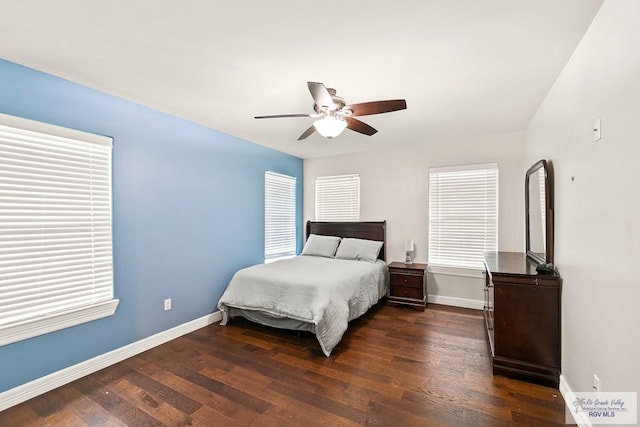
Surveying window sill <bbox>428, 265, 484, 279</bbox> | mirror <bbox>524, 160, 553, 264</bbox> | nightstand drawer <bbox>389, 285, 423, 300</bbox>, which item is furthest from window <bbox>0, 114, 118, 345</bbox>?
window sill <bbox>428, 265, 484, 279</bbox>

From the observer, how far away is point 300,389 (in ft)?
7.47

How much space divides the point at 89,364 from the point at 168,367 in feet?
2.11

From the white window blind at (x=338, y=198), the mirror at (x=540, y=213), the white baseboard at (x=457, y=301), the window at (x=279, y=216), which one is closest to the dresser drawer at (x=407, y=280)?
the white baseboard at (x=457, y=301)

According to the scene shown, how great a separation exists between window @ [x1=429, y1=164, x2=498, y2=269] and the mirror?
678 millimetres

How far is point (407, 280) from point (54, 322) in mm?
3848

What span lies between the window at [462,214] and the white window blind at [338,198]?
1.26 m

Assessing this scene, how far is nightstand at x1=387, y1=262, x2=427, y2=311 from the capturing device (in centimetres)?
409

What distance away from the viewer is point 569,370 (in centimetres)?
207

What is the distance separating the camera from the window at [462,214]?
4.03 meters

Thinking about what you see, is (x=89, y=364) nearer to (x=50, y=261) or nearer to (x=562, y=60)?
(x=50, y=261)

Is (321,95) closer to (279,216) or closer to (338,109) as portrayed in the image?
(338,109)

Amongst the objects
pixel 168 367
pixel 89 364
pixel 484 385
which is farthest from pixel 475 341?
pixel 89 364

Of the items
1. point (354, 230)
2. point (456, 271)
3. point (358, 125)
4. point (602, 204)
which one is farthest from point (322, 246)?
point (602, 204)

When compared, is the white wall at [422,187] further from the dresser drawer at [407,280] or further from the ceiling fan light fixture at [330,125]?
the ceiling fan light fixture at [330,125]
